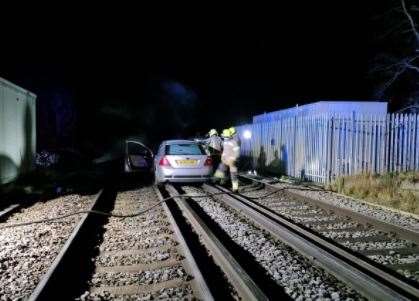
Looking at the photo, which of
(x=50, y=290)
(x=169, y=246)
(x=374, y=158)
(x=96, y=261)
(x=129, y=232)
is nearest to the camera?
(x=50, y=290)

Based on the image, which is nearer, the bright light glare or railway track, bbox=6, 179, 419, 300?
railway track, bbox=6, 179, 419, 300

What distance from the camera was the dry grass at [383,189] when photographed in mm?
11047

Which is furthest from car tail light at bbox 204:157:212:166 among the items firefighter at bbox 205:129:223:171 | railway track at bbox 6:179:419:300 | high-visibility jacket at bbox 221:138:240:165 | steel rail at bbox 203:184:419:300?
steel rail at bbox 203:184:419:300

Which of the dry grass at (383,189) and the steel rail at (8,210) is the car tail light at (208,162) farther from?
the steel rail at (8,210)

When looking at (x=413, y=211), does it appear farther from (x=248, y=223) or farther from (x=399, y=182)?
(x=248, y=223)

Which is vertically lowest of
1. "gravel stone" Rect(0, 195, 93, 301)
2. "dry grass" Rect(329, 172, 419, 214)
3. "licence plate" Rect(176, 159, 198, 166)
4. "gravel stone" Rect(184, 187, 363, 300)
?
"gravel stone" Rect(0, 195, 93, 301)

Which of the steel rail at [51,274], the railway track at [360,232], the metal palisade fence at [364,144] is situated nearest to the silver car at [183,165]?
the railway track at [360,232]

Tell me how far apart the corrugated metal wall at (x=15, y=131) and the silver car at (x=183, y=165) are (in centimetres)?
478

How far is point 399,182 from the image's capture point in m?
12.9

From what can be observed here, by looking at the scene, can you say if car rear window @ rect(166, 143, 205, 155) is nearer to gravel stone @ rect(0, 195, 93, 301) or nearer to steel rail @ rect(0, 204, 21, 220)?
gravel stone @ rect(0, 195, 93, 301)

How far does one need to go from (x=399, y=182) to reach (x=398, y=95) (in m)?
21.9

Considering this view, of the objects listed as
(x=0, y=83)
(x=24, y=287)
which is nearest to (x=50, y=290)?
(x=24, y=287)

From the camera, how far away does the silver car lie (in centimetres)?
Result: 1440

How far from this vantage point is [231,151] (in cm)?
1348
